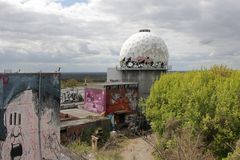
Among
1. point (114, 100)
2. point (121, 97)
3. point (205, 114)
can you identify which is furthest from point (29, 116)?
point (121, 97)

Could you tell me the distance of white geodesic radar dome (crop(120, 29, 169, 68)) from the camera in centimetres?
3788

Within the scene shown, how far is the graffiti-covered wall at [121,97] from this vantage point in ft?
110

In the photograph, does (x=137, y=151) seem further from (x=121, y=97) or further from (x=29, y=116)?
A: (x=29, y=116)

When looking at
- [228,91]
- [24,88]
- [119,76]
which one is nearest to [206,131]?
[228,91]

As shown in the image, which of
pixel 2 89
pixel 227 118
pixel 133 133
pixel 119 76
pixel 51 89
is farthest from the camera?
pixel 119 76

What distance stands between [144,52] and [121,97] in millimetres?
6428

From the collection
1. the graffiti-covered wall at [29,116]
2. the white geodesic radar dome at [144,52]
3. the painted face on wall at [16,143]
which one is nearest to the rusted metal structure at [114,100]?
the white geodesic radar dome at [144,52]

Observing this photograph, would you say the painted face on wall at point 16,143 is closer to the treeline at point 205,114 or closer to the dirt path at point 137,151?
the treeline at point 205,114

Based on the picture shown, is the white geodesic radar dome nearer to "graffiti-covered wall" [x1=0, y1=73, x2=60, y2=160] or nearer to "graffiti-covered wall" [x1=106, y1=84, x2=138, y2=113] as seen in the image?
"graffiti-covered wall" [x1=106, y1=84, x2=138, y2=113]

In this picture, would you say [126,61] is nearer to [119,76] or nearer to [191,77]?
[119,76]

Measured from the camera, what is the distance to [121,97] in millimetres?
34375

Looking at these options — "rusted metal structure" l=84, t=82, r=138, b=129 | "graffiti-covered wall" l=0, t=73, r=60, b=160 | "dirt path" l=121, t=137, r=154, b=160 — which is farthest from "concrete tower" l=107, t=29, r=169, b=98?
"graffiti-covered wall" l=0, t=73, r=60, b=160

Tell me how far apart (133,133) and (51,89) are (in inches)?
689

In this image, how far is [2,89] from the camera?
49.1 ft
